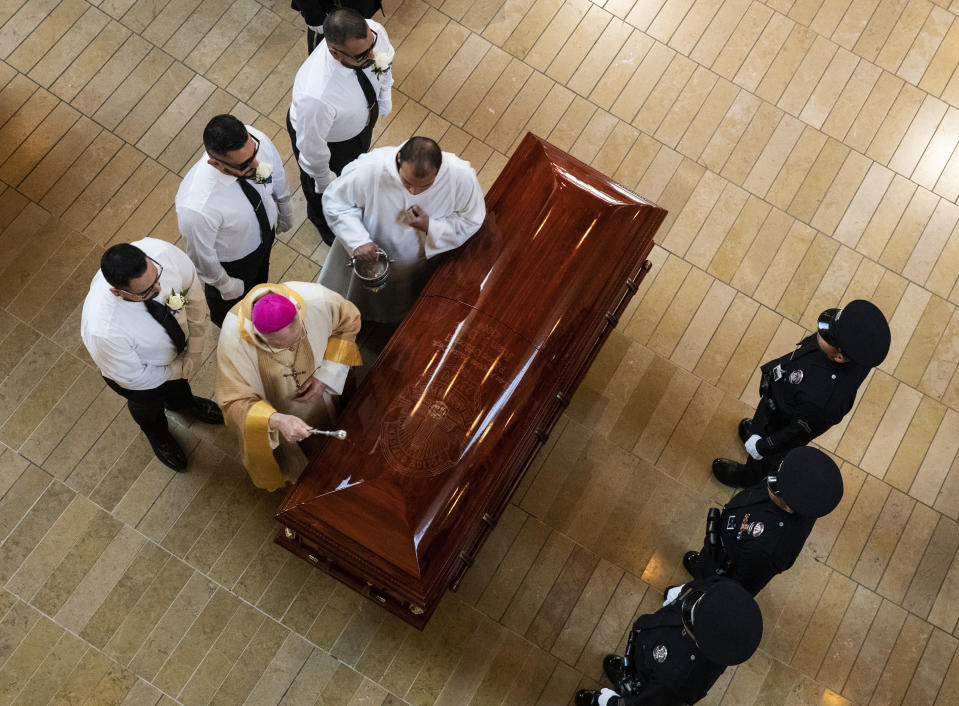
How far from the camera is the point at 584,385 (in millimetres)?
4246

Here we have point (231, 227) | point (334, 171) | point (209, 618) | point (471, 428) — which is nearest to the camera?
point (471, 428)

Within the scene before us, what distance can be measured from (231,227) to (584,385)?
194cm

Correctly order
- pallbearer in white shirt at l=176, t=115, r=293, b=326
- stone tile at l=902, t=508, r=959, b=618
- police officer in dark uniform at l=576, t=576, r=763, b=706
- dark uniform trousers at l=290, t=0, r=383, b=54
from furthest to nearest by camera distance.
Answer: dark uniform trousers at l=290, t=0, r=383, b=54 < stone tile at l=902, t=508, r=959, b=618 < pallbearer in white shirt at l=176, t=115, r=293, b=326 < police officer in dark uniform at l=576, t=576, r=763, b=706

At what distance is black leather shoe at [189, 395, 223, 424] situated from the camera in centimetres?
395

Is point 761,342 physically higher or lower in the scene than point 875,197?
lower

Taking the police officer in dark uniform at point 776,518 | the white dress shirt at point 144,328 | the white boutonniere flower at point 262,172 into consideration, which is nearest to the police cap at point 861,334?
the police officer in dark uniform at point 776,518

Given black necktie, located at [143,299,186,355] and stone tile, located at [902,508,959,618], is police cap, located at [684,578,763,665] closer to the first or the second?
stone tile, located at [902,508,959,618]

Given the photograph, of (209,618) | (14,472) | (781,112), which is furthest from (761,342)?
(14,472)

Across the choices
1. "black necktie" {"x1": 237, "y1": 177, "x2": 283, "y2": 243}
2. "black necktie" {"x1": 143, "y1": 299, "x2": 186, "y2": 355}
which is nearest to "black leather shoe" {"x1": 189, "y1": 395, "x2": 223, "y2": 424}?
"black necktie" {"x1": 143, "y1": 299, "x2": 186, "y2": 355}

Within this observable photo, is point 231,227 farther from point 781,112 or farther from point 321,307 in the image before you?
point 781,112

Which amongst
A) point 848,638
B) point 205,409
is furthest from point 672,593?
point 205,409

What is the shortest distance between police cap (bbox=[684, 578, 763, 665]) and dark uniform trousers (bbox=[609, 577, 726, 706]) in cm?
13

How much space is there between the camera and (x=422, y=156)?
9.91 feet

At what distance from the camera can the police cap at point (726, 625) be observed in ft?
9.78
